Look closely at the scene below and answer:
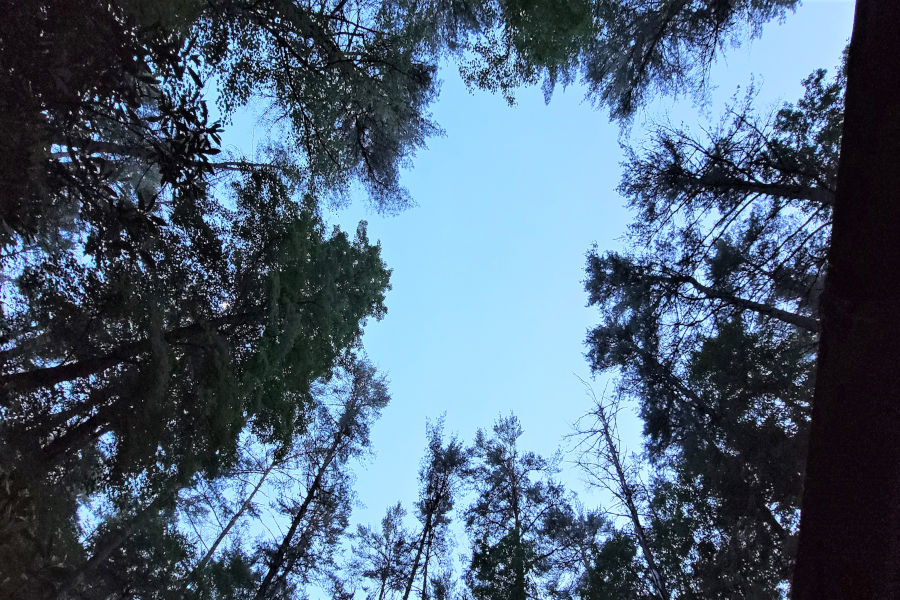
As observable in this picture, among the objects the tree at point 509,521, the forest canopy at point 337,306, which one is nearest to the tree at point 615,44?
the forest canopy at point 337,306

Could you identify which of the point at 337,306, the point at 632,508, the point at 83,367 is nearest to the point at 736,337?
the point at 632,508

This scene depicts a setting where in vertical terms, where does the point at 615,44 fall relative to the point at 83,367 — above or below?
above

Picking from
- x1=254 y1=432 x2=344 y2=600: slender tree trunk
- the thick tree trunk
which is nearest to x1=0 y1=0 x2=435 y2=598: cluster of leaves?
x1=254 y1=432 x2=344 y2=600: slender tree trunk

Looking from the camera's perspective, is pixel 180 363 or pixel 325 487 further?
pixel 325 487

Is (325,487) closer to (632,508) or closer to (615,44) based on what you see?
(632,508)

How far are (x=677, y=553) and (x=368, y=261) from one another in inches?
297

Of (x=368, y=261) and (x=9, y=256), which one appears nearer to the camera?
(x=9, y=256)

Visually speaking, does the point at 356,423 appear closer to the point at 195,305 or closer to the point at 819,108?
the point at 195,305

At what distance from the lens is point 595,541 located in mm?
10086

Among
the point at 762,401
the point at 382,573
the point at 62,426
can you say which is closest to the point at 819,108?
the point at 762,401

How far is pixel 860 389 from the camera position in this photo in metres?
1.44

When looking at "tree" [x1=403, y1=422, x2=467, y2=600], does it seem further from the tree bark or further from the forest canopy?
the tree bark

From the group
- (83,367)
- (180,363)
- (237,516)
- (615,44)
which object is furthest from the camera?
(237,516)

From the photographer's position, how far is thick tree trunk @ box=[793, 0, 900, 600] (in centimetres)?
138
